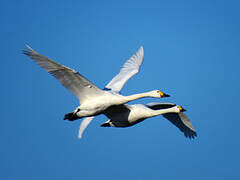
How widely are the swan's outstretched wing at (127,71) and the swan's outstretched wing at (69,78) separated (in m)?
3.60

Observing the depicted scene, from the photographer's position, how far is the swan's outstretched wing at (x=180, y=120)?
19.0 meters

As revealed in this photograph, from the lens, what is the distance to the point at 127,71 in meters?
21.4


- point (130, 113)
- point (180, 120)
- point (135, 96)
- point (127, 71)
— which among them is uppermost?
point (127, 71)

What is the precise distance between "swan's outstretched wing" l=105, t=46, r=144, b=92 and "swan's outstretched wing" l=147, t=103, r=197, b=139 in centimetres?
208

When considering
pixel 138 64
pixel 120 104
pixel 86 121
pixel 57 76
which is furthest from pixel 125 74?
pixel 57 76

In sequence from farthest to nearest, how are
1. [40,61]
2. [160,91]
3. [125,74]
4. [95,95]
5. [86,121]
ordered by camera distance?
1. [125,74]
2. [86,121]
3. [160,91]
4. [95,95]
5. [40,61]

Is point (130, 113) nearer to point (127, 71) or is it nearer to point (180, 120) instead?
point (180, 120)

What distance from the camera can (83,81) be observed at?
15.3 m

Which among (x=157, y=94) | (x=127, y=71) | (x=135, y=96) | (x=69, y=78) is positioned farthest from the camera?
(x=127, y=71)

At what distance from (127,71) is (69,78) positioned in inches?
265

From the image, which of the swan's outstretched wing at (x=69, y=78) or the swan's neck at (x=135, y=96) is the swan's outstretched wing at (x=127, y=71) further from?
the swan's outstretched wing at (x=69, y=78)

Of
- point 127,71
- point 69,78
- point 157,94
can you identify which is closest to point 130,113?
point 157,94

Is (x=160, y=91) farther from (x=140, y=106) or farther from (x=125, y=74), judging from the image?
(x=125, y=74)

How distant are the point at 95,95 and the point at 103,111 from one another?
74 cm
